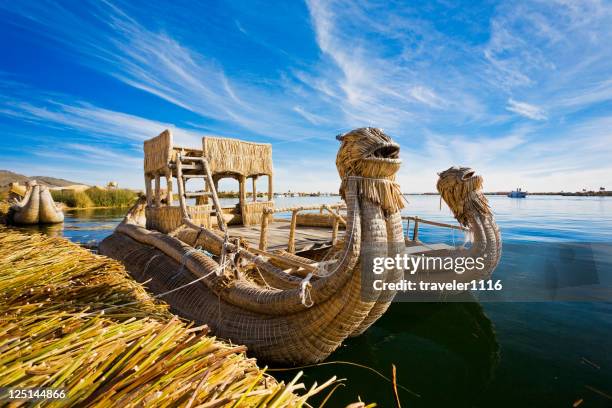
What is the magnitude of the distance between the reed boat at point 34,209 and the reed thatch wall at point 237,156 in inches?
844

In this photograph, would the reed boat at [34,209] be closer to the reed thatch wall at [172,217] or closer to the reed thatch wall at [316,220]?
the reed thatch wall at [172,217]

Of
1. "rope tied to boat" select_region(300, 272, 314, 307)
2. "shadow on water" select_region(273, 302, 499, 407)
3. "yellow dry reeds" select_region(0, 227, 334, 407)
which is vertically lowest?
"shadow on water" select_region(273, 302, 499, 407)

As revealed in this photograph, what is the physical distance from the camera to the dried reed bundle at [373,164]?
2777mm

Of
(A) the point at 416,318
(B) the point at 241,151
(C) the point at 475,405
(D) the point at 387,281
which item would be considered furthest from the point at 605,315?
(B) the point at 241,151

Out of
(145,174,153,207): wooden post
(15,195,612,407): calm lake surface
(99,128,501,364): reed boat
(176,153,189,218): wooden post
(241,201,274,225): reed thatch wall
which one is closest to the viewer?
(99,128,501,364): reed boat

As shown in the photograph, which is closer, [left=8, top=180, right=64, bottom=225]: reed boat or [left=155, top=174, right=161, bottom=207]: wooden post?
[left=155, top=174, right=161, bottom=207]: wooden post

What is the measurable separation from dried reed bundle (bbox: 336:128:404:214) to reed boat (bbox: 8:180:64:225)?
2874 centimetres

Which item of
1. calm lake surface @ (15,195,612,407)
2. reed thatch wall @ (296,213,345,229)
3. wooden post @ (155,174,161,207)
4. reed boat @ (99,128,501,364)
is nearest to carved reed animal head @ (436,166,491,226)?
reed boat @ (99,128,501,364)

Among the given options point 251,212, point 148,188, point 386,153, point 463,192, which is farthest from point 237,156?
point 386,153

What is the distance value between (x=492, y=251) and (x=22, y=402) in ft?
21.9

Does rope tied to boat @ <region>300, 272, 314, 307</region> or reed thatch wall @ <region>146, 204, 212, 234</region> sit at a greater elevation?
reed thatch wall @ <region>146, 204, 212, 234</region>

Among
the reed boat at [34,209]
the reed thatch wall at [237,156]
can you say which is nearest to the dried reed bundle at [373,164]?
the reed thatch wall at [237,156]

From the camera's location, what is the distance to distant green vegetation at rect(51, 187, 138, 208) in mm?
39594

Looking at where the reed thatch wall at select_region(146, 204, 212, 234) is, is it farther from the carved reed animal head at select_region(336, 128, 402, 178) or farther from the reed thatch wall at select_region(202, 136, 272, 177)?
the carved reed animal head at select_region(336, 128, 402, 178)
